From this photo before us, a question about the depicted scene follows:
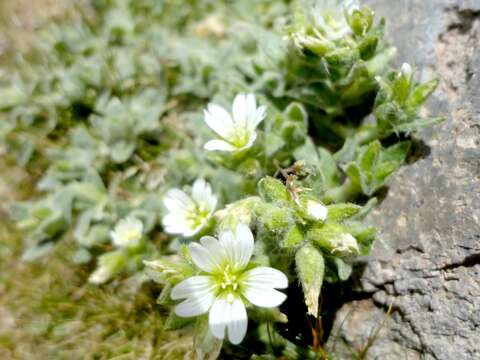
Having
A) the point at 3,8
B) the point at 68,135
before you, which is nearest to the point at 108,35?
the point at 68,135

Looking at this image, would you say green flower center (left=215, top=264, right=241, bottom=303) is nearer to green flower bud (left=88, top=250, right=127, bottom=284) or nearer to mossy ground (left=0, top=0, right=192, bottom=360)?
mossy ground (left=0, top=0, right=192, bottom=360)

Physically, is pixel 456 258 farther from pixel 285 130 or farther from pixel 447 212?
pixel 285 130

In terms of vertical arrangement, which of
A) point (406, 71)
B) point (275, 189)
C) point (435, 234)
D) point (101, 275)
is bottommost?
point (101, 275)

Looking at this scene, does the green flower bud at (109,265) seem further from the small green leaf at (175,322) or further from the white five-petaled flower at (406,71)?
the white five-petaled flower at (406,71)

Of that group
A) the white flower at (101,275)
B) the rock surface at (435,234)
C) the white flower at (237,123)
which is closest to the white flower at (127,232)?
the white flower at (101,275)

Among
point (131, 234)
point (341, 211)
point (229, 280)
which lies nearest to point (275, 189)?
point (341, 211)

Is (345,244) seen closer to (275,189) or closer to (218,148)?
(275,189)
